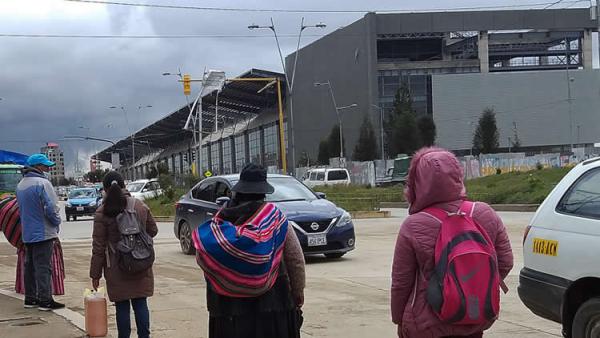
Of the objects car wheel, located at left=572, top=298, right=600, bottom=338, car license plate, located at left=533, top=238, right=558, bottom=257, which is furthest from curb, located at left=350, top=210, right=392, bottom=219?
car wheel, located at left=572, top=298, right=600, bottom=338

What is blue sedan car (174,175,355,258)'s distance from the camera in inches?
487

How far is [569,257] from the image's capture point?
5.09 m

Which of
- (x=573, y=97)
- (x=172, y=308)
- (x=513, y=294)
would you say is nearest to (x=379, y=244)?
(x=513, y=294)

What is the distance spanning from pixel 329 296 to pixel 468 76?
83.3 metres

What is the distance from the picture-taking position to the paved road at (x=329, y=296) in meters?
7.02

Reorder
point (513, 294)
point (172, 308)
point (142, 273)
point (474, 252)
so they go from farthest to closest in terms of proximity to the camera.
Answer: point (513, 294)
point (172, 308)
point (142, 273)
point (474, 252)

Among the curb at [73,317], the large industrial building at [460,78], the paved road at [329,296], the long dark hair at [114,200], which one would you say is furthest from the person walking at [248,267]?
the large industrial building at [460,78]

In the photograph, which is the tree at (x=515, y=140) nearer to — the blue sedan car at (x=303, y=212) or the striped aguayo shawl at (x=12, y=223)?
the blue sedan car at (x=303, y=212)

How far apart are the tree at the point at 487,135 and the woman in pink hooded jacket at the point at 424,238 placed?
79174mm

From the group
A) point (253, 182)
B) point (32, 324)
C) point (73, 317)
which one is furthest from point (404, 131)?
point (253, 182)

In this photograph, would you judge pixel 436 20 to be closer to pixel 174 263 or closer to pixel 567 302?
pixel 174 263

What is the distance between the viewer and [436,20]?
87.1 metres

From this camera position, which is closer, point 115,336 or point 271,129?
point 115,336

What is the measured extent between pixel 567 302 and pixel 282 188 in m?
8.80
